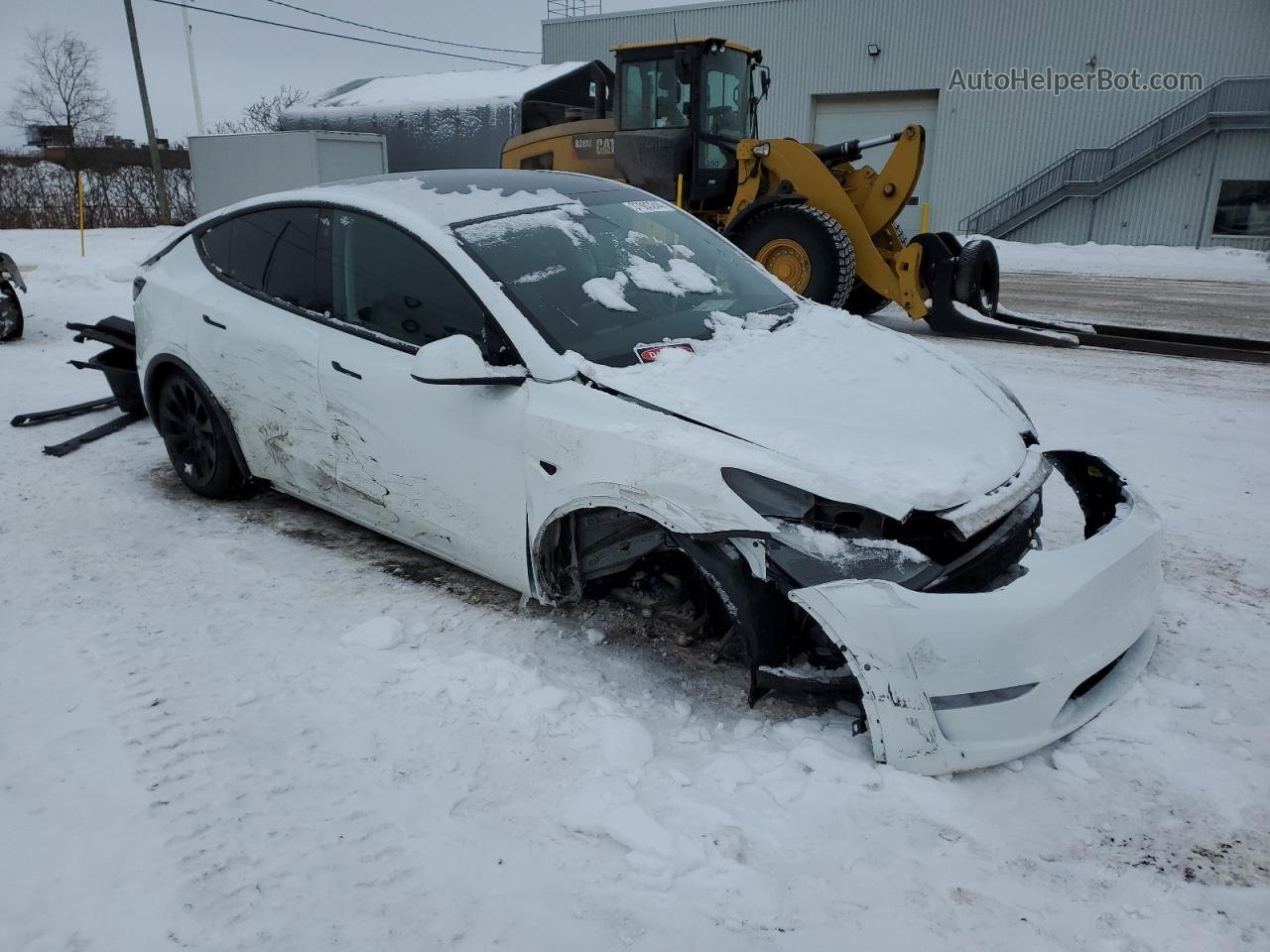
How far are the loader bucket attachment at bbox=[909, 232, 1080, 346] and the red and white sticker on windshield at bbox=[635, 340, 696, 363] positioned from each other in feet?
20.6

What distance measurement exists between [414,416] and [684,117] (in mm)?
7882

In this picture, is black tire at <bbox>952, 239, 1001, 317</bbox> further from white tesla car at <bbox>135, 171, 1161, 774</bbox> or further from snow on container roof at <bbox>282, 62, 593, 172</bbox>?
snow on container roof at <bbox>282, 62, 593, 172</bbox>

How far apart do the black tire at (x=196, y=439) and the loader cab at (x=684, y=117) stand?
685 cm

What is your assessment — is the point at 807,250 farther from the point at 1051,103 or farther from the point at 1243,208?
the point at 1243,208

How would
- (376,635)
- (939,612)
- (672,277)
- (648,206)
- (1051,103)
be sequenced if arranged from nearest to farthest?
(939,612) → (376,635) → (672,277) → (648,206) → (1051,103)

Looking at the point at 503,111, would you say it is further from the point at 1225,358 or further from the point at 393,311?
the point at 393,311

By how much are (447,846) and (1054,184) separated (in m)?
26.6

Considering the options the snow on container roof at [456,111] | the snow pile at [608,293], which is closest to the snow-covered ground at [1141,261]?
the snow on container roof at [456,111]

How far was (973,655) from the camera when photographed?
2289 millimetres

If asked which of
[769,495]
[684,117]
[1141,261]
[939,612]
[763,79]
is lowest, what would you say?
[1141,261]

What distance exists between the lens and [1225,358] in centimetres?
774

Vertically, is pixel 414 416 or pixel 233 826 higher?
pixel 414 416

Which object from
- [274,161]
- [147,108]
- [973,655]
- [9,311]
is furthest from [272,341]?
[147,108]

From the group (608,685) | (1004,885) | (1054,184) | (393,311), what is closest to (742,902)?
(1004,885)
